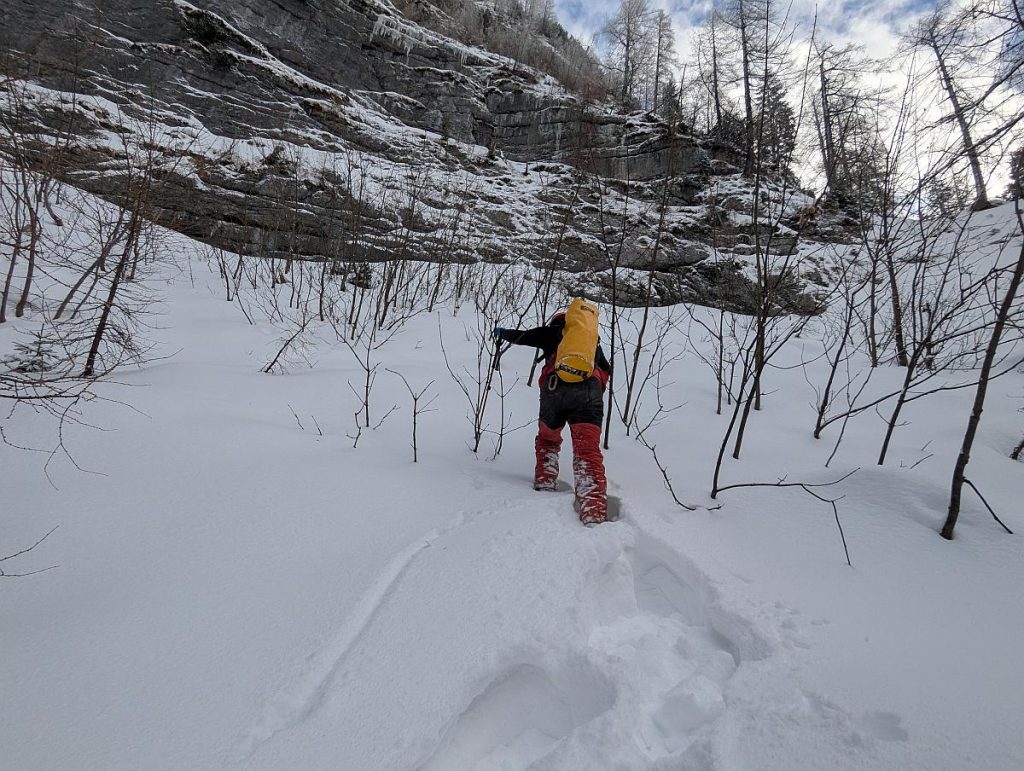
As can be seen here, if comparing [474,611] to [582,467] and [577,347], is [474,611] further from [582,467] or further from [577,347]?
[577,347]

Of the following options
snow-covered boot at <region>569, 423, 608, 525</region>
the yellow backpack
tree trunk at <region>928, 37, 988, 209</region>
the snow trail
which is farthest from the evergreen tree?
the snow trail

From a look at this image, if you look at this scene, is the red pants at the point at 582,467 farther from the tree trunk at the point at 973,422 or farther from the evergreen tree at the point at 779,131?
the evergreen tree at the point at 779,131

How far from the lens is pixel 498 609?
4.89ft

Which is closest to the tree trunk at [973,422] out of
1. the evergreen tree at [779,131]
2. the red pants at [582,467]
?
the evergreen tree at [779,131]

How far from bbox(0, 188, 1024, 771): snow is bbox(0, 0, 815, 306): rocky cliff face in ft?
16.9

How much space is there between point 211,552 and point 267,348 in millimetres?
3724

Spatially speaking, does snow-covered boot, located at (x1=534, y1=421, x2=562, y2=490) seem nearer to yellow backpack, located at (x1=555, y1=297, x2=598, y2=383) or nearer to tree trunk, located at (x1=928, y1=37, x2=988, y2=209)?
yellow backpack, located at (x1=555, y1=297, x2=598, y2=383)

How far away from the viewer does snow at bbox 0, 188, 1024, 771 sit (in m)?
1.09

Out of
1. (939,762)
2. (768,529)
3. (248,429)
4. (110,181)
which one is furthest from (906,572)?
(110,181)

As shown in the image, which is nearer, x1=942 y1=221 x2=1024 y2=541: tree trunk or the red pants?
x1=942 y1=221 x2=1024 y2=541: tree trunk

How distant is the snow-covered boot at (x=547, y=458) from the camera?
99.3 inches

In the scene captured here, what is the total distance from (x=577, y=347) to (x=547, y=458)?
2.33 feet

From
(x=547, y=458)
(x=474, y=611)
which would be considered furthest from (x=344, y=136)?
A: (x=474, y=611)

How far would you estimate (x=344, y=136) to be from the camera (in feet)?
46.0
